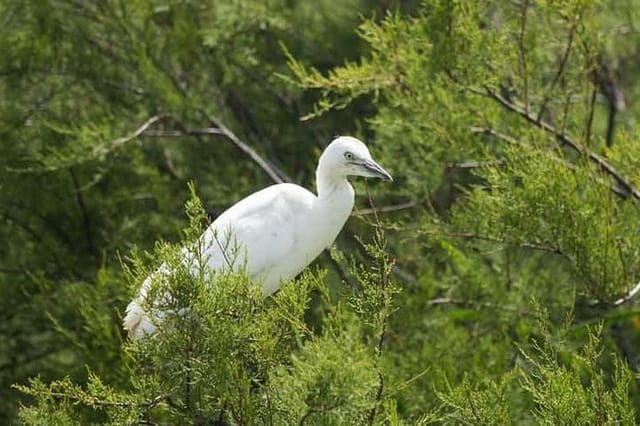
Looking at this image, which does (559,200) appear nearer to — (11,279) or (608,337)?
(608,337)

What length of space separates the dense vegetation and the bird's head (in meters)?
0.28

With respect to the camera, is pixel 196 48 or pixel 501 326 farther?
pixel 196 48

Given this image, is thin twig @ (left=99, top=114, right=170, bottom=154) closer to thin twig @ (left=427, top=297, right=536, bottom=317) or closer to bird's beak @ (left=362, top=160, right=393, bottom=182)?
thin twig @ (left=427, top=297, right=536, bottom=317)

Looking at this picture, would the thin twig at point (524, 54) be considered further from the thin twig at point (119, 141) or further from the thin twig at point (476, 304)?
the thin twig at point (119, 141)

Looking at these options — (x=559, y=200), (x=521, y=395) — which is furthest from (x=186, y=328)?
(x=521, y=395)

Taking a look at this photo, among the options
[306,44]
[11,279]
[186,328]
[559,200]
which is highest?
[186,328]

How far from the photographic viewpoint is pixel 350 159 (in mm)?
4473

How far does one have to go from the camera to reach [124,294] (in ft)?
20.0

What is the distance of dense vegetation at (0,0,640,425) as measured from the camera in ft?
11.8

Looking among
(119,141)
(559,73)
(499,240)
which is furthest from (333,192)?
(119,141)

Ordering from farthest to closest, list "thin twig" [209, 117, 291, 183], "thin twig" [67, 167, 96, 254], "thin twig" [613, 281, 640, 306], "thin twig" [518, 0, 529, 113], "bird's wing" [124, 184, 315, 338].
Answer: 1. "thin twig" [67, 167, 96, 254]
2. "thin twig" [209, 117, 291, 183]
3. "thin twig" [518, 0, 529, 113]
4. "thin twig" [613, 281, 640, 306]
5. "bird's wing" [124, 184, 315, 338]

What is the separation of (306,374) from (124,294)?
2.83 metres

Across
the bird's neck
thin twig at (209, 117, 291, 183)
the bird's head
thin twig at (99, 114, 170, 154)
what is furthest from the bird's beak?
thin twig at (99, 114, 170, 154)

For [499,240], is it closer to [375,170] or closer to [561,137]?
[561,137]
